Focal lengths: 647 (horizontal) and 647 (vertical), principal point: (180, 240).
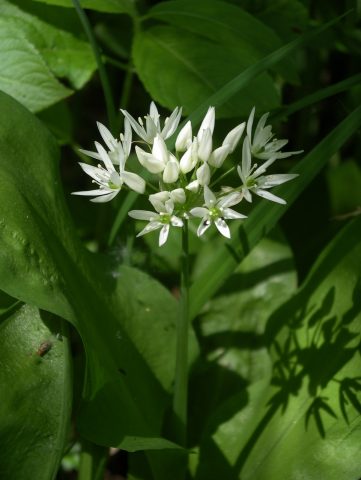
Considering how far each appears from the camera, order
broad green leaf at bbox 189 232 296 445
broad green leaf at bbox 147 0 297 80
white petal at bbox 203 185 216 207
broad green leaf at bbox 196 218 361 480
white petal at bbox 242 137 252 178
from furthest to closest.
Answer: broad green leaf at bbox 189 232 296 445, broad green leaf at bbox 147 0 297 80, broad green leaf at bbox 196 218 361 480, white petal at bbox 242 137 252 178, white petal at bbox 203 185 216 207

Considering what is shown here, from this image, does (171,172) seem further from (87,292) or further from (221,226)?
(87,292)

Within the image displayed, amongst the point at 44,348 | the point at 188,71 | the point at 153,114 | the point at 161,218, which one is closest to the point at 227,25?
the point at 188,71

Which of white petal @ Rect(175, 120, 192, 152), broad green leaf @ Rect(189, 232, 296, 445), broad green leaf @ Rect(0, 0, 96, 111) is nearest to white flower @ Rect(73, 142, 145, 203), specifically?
white petal @ Rect(175, 120, 192, 152)

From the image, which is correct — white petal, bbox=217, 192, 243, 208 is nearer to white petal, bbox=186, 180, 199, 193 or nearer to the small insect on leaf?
white petal, bbox=186, 180, 199, 193

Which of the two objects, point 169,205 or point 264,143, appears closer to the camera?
point 169,205

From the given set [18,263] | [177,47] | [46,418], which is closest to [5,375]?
[46,418]
